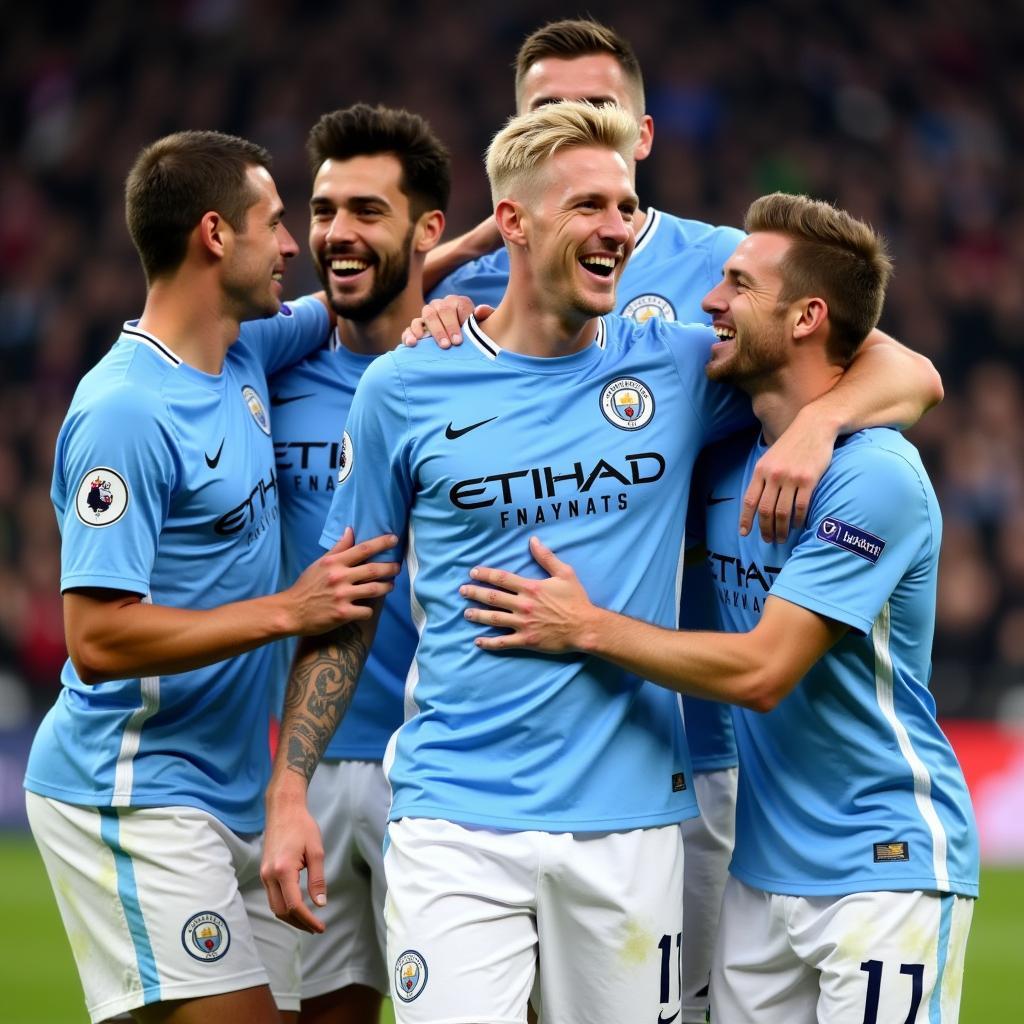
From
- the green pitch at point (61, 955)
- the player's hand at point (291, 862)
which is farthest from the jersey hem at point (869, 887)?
the green pitch at point (61, 955)

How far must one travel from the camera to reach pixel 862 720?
3709 mm

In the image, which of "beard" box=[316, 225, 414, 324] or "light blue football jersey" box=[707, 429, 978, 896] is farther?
"beard" box=[316, 225, 414, 324]

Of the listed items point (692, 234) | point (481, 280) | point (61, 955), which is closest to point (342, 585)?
point (481, 280)

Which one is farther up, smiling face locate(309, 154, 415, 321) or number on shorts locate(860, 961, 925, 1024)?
smiling face locate(309, 154, 415, 321)

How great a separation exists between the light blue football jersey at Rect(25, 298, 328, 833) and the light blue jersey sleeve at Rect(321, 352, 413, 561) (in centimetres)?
41

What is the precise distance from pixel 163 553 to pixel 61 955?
5.30 metres

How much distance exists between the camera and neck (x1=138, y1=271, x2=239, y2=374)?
4.25 m

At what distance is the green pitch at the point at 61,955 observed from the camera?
754 cm

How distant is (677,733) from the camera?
12.7 ft

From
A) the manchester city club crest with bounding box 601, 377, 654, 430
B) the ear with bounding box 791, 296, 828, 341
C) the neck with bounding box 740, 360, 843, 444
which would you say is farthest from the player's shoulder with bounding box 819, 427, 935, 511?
the manchester city club crest with bounding box 601, 377, 654, 430

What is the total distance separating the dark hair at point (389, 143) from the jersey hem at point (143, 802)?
1744mm

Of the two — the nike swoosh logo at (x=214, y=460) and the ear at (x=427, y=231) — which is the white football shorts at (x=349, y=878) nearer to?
the nike swoosh logo at (x=214, y=460)

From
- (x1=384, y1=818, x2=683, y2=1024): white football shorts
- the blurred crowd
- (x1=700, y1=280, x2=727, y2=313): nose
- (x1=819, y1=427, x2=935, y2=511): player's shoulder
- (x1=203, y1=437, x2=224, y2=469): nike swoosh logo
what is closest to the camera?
(x1=384, y1=818, x2=683, y2=1024): white football shorts

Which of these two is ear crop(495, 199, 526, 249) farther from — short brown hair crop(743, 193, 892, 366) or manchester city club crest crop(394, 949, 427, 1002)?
manchester city club crest crop(394, 949, 427, 1002)
